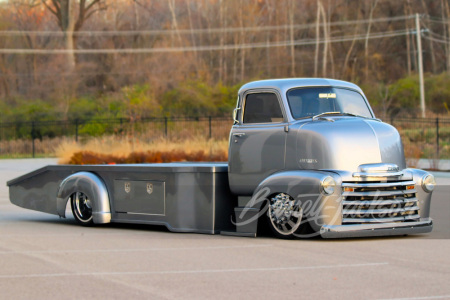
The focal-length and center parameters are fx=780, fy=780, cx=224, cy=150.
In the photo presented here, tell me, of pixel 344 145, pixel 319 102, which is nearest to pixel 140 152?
pixel 319 102

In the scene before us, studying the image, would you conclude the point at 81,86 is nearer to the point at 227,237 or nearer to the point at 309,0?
the point at 309,0

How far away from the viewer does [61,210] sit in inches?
519

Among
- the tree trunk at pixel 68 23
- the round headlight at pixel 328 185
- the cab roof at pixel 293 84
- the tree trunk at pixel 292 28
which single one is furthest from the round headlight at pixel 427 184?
the tree trunk at pixel 292 28

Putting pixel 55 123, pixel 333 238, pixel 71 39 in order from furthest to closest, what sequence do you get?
1. pixel 71 39
2. pixel 55 123
3. pixel 333 238

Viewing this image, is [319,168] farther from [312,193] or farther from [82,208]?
[82,208]

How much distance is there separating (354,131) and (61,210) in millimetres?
5273

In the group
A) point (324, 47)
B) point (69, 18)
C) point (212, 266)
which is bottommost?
point (212, 266)

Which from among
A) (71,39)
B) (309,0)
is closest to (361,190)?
(71,39)

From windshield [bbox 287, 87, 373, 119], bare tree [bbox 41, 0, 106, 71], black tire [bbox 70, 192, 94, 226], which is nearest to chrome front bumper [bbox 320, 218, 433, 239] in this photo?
windshield [bbox 287, 87, 373, 119]

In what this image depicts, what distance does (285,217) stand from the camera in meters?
10.9

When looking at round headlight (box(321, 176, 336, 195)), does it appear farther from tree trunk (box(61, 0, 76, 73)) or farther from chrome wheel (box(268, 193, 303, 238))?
tree trunk (box(61, 0, 76, 73))

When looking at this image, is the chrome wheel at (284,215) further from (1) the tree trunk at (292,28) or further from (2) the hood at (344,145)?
(1) the tree trunk at (292,28)

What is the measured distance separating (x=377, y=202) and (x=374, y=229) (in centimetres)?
39

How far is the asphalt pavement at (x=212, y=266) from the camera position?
7453mm
